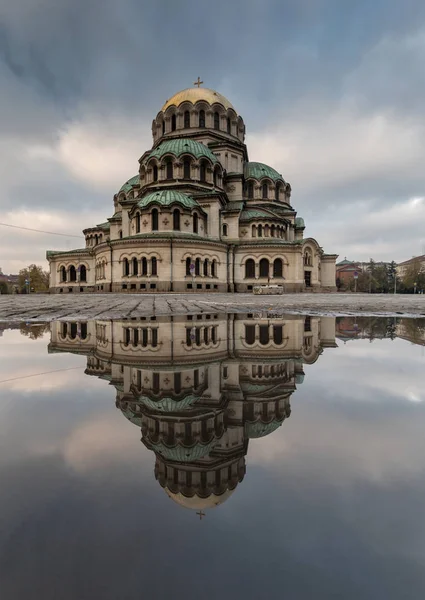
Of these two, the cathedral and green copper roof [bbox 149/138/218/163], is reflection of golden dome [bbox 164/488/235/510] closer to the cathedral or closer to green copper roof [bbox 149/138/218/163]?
the cathedral

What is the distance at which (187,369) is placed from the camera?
11.9ft

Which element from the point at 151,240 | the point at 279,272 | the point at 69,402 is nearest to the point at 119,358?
the point at 69,402

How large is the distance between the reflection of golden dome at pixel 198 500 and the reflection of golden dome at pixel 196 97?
48272mm

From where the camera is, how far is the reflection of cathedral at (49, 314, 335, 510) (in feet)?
5.51

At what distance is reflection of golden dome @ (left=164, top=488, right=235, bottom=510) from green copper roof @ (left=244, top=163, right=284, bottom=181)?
4737 centimetres

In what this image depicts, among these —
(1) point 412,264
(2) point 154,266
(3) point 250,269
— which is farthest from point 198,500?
(1) point 412,264

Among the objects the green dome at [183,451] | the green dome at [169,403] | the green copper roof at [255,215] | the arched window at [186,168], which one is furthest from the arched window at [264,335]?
the arched window at [186,168]

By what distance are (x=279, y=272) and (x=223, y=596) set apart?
39244mm

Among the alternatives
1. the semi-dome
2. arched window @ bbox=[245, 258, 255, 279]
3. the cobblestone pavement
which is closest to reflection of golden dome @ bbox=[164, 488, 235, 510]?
the semi-dome

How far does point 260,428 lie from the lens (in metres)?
2.17

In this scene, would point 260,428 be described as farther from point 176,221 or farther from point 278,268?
point 278,268

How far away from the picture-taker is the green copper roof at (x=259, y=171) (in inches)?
1800

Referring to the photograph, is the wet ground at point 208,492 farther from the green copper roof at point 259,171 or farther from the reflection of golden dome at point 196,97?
the reflection of golden dome at point 196,97

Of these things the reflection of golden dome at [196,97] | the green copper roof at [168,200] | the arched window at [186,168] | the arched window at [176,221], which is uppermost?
the reflection of golden dome at [196,97]
